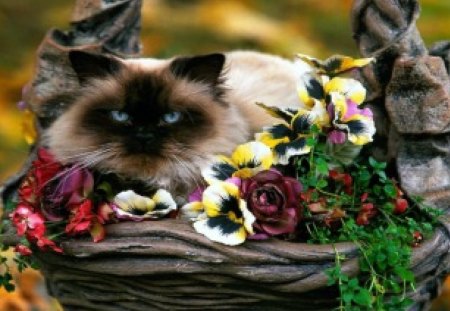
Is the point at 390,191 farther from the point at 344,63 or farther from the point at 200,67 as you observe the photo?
the point at 200,67

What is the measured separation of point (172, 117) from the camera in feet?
5.31

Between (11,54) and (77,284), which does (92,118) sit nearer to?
(77,284)

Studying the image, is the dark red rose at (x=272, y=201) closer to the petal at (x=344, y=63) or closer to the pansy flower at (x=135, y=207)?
the pansy flower at (x=135, y=207)

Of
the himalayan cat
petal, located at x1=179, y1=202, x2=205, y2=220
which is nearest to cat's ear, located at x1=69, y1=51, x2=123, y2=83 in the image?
the himalayan cat

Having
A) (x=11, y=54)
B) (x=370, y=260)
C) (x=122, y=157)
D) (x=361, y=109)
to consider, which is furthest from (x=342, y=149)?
(x=11, y=54)

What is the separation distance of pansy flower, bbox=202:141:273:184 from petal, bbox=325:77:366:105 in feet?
0.59

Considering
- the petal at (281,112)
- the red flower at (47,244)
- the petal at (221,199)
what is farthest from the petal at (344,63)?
the red flower at (47,244)

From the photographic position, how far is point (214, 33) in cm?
278

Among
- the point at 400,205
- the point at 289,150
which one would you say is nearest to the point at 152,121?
the point at 289,150

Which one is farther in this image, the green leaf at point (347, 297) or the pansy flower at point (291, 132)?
the pansy flower at point (291, 132)

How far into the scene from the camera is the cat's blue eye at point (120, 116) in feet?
5.28

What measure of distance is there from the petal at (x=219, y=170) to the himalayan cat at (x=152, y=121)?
2.4 inches

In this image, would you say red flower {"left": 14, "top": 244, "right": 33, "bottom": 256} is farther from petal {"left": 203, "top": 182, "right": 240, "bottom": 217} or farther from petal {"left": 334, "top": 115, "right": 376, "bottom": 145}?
petal {"left": 334, "top": 115, "right": 376, "bottom": 145}

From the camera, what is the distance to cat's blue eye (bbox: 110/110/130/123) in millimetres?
1609
